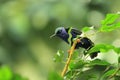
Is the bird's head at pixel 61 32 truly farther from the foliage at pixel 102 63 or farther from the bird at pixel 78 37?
the foliage at pixel 102 63

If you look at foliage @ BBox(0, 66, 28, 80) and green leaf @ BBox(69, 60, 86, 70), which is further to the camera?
green leaf @ BBox(69, 60, 86, 70)

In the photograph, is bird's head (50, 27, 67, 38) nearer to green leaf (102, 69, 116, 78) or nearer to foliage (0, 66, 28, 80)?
green leaf (102, 69, 116, 78)

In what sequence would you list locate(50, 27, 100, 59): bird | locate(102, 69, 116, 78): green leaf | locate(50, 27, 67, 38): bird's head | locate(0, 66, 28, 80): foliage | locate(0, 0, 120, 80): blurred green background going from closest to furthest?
locate(0, 66, 28, 80): foliage < locate(102, 69, 116, 78): green leaf < locate(50, 27, 100, 59): bird < locate(50, 27, 67, 38): bird's head < locate(0, 0, 120, 80): blurred green background

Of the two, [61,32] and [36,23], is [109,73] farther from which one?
[36,23]

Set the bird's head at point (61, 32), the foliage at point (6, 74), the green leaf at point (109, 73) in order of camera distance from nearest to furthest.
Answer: the foliage at point (6, 74), the green leaf at point (109, 73), the bird's head at point (61, 32)

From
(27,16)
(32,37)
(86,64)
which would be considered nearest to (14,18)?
(27,16)

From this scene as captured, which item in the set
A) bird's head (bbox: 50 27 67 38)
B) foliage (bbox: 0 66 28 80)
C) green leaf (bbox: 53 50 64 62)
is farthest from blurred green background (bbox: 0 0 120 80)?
foliage (bbox: 0 66 28 80)

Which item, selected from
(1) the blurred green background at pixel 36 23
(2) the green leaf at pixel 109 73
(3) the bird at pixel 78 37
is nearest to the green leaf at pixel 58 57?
(3) the bird at pixel 78 37

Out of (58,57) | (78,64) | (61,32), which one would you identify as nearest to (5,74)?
(78,64)
